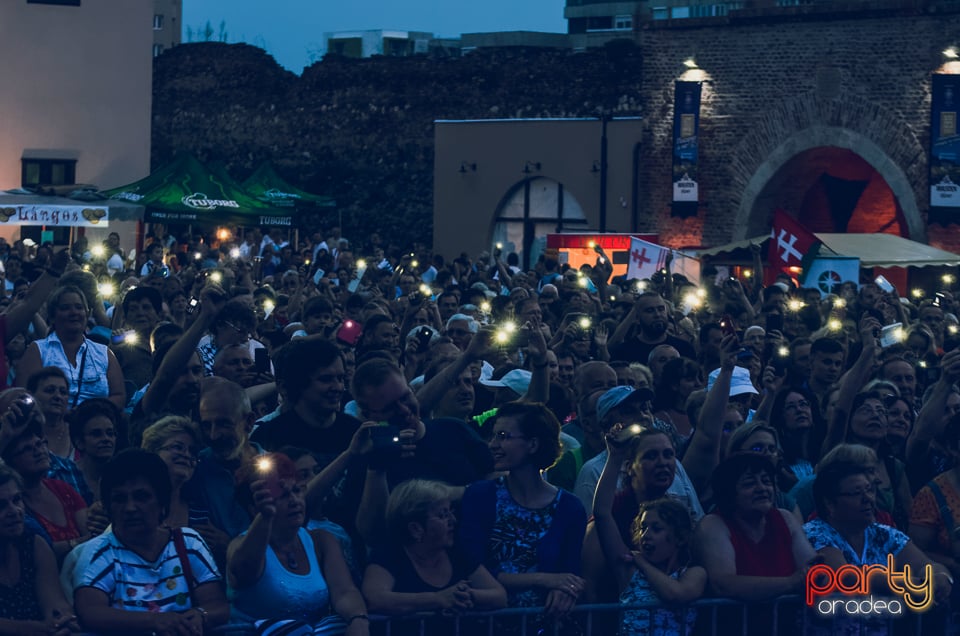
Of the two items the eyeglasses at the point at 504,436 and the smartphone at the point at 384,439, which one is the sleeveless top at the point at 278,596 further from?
the eyeglasses at the point at 504,436

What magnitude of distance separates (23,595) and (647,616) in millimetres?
2309

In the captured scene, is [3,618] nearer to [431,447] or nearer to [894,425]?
[431,447]

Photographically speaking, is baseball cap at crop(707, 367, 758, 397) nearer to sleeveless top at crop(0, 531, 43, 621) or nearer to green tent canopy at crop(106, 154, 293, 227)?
sleeveless top at crop(0, 531, 43, 621)

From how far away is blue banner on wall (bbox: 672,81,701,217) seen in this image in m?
30.7

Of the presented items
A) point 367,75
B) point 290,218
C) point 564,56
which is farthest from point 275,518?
point 367,75

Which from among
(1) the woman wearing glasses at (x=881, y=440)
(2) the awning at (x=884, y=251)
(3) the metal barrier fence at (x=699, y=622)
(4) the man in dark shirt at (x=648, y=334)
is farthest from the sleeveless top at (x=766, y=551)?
(2) the awning at (x=884, y=251)

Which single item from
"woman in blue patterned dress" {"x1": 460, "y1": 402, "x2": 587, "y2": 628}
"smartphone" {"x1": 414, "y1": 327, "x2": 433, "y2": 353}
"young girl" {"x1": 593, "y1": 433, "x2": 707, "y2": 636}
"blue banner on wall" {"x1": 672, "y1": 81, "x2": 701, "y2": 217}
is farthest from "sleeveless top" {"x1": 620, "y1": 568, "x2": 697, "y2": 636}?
"blue banner on wall" {"x1": 672, "y1": 81, "x2": 701, "y2": 217}

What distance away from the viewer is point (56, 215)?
25422 millimetres

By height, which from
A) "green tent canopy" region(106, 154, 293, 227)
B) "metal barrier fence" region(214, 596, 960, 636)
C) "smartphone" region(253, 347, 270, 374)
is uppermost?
"green tent canopy" region(106, 154, 293, 227)

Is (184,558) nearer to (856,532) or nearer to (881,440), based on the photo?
(856,532)

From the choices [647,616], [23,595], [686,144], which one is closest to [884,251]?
[686,144]

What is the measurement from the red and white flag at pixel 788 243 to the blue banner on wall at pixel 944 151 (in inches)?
325

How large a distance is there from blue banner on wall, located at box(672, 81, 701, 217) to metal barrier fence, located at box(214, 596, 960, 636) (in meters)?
24.4

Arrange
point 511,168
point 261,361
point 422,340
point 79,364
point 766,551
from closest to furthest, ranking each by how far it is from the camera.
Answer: point 766,551 → point 79,364 → point 261,361 → point 422,340 → point 511,168
